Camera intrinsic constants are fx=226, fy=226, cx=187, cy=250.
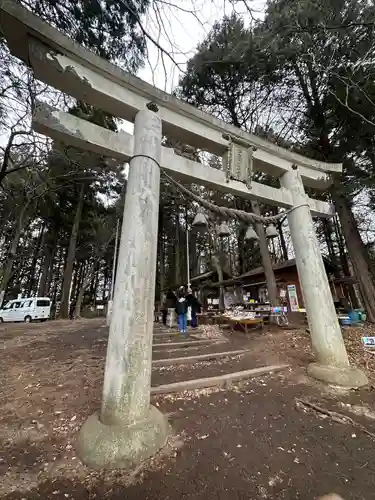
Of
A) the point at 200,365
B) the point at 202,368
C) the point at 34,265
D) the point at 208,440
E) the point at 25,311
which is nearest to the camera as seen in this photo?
the point at 208,440

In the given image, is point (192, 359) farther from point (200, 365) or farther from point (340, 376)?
point (340, 376)

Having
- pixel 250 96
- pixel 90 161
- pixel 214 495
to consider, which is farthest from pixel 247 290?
pixel 214 495

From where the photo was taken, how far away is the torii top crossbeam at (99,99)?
8.20 ft

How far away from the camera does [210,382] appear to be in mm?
3305

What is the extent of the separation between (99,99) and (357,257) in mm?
9407

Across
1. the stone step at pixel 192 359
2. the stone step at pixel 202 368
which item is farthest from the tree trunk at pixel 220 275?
the stone step at pixel 202 368

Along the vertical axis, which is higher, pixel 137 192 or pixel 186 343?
pixel 137 192

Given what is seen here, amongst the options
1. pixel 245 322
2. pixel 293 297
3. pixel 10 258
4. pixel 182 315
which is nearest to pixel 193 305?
pixel 182 315

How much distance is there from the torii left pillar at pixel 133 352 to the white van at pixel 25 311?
16.5 meters

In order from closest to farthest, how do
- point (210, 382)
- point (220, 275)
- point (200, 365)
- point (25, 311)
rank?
point (210, 382) → point (200, 365) → point (25, 311) → point (220, 275)

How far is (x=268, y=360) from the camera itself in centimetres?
447

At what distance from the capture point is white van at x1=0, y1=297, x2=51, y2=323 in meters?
15.3

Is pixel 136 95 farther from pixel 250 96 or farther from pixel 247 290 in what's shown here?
pixel 247 290

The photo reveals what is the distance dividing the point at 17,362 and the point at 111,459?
372cm
